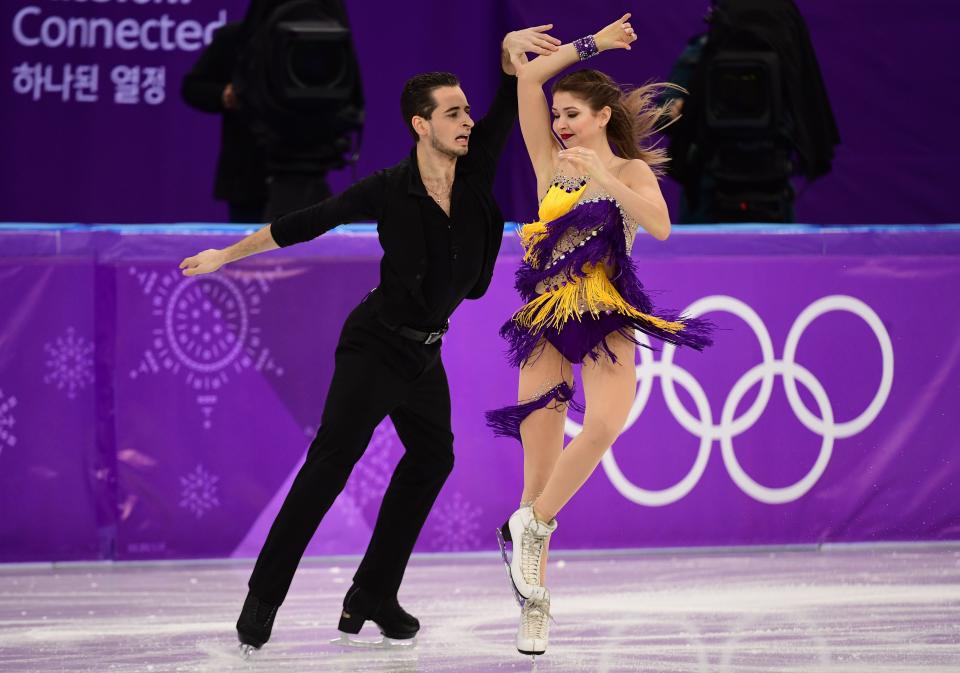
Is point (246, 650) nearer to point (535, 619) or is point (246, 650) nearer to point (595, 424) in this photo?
point (535, 619)

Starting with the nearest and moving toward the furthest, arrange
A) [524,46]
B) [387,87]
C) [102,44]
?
[524,46], [102,44], [387,87]

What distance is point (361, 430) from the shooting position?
423 centimetres

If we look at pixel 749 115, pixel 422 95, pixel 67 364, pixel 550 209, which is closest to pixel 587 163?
pixel 550 209

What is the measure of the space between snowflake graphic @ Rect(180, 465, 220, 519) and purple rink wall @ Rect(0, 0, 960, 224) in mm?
2187

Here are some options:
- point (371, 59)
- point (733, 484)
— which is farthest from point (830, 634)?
point (371, 59)

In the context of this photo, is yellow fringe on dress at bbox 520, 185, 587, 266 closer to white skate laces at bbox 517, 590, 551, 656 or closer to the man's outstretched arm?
the man's outstretched arm

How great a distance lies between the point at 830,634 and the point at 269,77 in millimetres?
3274

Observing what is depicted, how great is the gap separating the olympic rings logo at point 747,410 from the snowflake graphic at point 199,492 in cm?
143

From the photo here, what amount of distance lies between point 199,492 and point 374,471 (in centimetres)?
69

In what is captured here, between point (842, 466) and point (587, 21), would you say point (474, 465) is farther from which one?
point (587, 21)

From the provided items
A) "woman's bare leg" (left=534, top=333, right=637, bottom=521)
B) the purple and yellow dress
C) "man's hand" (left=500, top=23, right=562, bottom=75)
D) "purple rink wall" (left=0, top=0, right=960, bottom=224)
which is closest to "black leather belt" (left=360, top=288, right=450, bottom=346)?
the purple and yellow dress

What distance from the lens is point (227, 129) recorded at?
6.70 metres

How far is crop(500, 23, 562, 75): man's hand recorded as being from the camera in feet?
13.7

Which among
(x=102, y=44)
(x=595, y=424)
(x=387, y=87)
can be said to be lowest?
(x=595, y=424)
